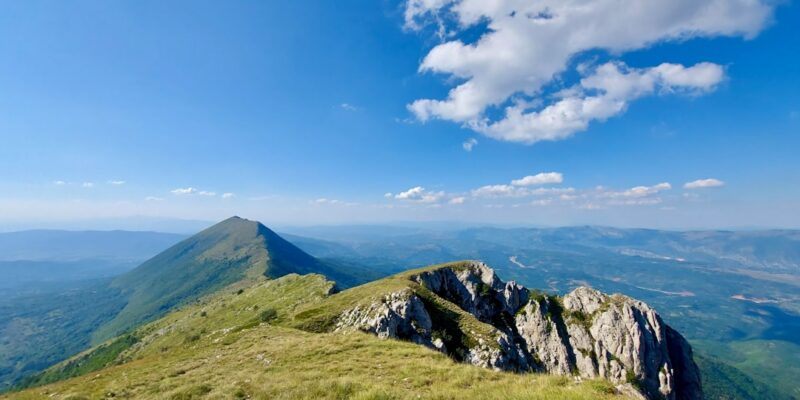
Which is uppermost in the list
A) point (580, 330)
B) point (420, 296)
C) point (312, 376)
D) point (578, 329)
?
point (312, 376)

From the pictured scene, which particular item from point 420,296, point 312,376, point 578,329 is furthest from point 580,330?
point 312,376

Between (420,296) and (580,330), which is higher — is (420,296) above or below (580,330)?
above

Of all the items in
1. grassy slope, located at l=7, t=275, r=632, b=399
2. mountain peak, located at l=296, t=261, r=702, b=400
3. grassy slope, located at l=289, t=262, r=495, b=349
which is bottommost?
mountain peak, located at l=296, t=261, r=702, b=400

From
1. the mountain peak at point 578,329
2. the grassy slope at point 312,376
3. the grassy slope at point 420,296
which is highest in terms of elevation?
the grassy slope at point 312,376

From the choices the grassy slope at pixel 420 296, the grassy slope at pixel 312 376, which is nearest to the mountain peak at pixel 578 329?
the grassy slope at pixel 420 296

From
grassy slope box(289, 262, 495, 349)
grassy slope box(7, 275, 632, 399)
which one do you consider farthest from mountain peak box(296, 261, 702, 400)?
grassy slope box(7, 275, 632, 399)

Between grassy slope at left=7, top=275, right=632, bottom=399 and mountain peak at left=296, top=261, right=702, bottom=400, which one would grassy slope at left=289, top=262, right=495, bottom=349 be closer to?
mountain peak at left=296, top=261, right=702, bottom=400

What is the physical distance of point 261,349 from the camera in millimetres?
27562

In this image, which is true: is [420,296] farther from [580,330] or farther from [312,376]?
[580,330]

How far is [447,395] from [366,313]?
37726 mm

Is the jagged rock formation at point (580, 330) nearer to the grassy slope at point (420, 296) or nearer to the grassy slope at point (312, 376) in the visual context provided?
the grassy slope at point (420, 296)

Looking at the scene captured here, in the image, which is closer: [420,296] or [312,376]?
[312,376]

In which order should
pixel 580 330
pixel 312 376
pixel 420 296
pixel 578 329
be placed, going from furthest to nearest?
pixel 578 329 < pixel 580 330 < pixel 420 296 < pixel 312 376

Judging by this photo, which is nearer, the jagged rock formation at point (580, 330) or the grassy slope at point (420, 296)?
the grassy slope at point (420, 296)
